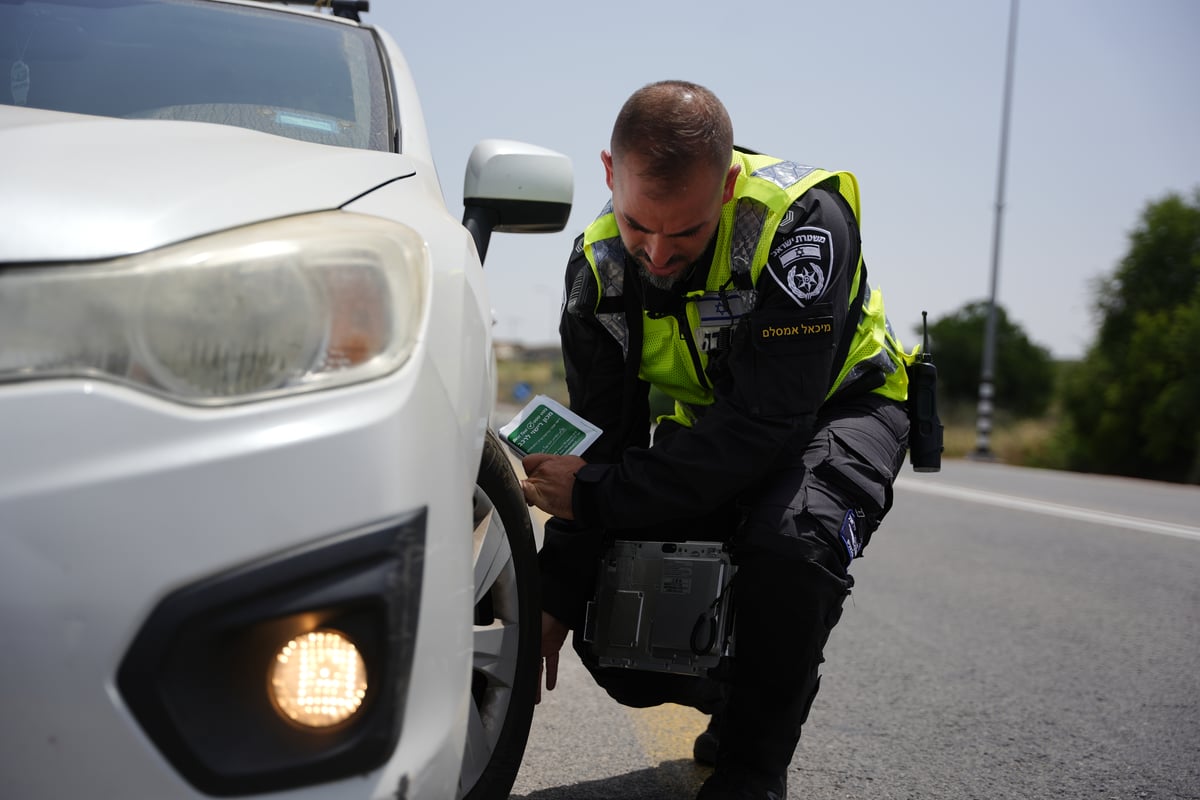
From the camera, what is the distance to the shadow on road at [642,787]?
8.68 feet

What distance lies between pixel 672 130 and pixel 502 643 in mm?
1072

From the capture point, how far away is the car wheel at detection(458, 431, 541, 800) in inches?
81.9

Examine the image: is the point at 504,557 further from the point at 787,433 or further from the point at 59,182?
the point at 59,182

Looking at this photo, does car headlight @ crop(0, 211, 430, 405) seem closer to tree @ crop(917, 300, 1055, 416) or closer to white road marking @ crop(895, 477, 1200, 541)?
white road marking @ crop(895, 477, 1200, 541)

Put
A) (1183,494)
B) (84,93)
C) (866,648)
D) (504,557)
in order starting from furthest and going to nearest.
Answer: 1. (1183,494)
2. (866,648)
3. (84,93)
4. (504,557)

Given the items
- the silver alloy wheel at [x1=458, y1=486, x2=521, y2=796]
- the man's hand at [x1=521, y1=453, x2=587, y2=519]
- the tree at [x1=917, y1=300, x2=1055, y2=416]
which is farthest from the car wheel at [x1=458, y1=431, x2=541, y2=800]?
the tree at [x1=917, y1=300, x2=1055, y2=416]

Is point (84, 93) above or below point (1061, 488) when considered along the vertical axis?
above

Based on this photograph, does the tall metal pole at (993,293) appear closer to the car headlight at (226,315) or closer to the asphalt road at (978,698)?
the asphalt road at (978,698)

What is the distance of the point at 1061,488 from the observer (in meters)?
12.0

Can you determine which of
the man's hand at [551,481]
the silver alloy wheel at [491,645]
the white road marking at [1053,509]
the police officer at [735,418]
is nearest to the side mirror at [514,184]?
the police officer at [735,418]

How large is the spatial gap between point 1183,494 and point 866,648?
876 centimetres

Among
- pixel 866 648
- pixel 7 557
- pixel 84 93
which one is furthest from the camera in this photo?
pixel 866 648

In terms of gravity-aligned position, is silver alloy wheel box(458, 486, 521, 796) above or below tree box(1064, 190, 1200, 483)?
above

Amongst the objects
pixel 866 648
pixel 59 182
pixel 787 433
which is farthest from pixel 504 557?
pixel 866 648
